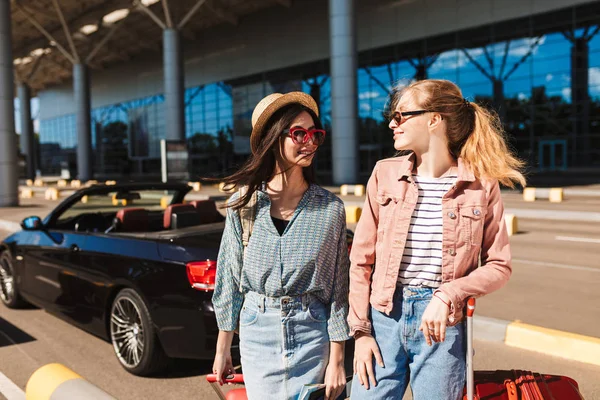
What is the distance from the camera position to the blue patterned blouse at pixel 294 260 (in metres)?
2.13

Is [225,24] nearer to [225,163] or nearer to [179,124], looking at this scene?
[225,163]

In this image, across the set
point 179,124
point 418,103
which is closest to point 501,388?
point 418,103

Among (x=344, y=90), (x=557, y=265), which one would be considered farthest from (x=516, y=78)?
(x=557, y=265)

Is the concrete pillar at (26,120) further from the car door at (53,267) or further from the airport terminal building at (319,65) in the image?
the car door at (53,267)

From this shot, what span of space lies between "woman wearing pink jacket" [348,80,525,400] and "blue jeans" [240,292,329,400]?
15cm

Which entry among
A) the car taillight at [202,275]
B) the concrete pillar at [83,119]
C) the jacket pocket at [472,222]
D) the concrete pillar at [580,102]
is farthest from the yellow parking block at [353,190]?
the concrete pillar at [83,119]

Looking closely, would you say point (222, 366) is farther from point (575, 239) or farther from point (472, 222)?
point (575, 239)

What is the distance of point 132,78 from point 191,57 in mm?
11278

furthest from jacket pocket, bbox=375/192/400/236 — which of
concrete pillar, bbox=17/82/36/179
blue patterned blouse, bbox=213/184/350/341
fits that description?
concrete pillar, bbox=17/82/36/179

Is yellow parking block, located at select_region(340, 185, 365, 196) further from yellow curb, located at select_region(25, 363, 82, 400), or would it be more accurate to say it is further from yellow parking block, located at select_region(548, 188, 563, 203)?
yellow curb, located at select_region(25, 363, 82, 400)

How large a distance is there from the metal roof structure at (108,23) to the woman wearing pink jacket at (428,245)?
36.4 metres

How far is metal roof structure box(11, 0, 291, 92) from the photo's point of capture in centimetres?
4183

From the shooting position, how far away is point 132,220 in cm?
557

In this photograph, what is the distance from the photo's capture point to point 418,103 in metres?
Result: 2.12
